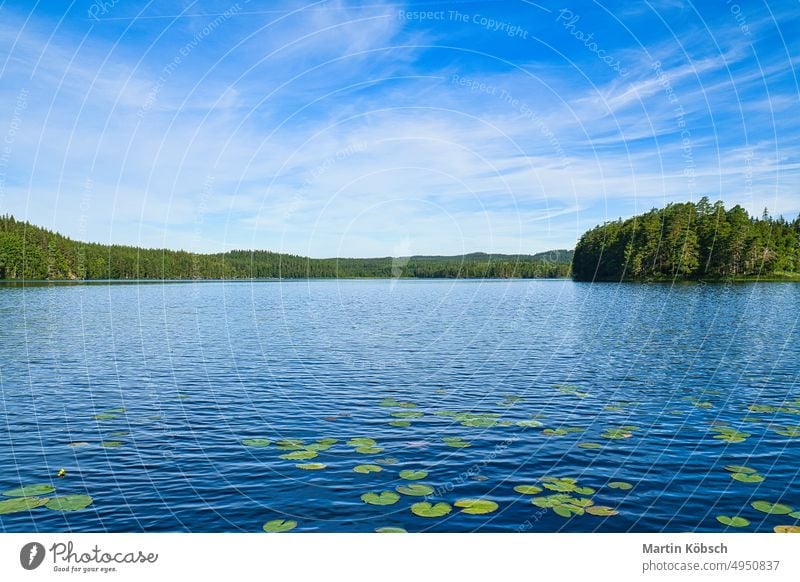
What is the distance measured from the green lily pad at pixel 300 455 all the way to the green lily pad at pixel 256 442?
6.16ft

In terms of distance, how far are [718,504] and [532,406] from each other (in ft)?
47.2

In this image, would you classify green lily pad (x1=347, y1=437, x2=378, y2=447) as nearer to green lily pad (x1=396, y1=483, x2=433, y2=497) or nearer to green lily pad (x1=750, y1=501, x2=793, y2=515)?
green lily pad (x1=396, y1=483, x2=433, y2=497)

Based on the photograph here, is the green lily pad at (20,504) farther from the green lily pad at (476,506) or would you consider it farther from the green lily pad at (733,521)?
the green lily pad at (733,521)

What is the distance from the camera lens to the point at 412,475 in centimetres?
2181

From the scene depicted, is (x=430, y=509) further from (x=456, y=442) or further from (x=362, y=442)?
(x=362, y=442)

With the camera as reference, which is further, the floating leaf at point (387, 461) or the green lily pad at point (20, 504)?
the floating leaf at point (387, 461)

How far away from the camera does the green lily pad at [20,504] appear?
18.9 meters

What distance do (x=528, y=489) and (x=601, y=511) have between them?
2.80m

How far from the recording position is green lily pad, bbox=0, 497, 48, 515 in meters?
18.9

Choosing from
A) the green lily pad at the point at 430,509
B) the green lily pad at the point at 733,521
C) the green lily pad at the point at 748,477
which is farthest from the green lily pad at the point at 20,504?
the green lily pad at the point at 748,477

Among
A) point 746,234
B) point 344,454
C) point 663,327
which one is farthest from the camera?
point 746,234
